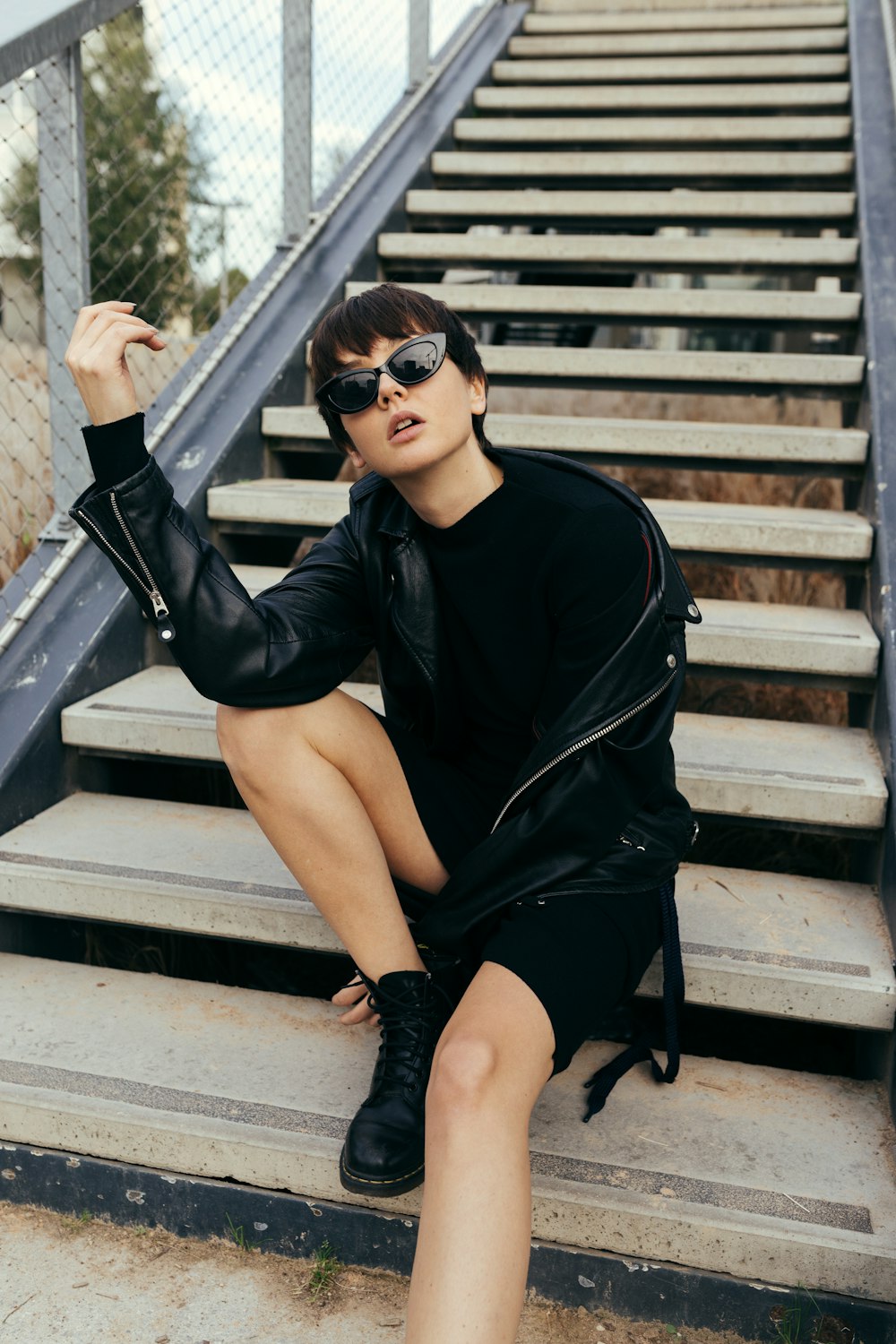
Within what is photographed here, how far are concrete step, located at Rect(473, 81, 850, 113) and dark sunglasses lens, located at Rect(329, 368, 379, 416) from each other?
3.65 metres

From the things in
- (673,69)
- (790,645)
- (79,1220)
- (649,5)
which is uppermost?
(649,5)

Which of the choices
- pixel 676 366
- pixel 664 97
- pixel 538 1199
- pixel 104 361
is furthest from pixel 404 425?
pixel 664 97

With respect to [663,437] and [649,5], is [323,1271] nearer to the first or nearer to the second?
[663,437]

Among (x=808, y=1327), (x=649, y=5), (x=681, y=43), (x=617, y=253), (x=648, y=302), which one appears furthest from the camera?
(x=649, y=5)

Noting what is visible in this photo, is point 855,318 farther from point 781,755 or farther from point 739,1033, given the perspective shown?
point 739,1033

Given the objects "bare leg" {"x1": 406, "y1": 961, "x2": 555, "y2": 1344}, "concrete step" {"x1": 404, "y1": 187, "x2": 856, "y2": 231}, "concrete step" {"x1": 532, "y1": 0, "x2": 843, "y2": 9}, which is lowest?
"bare leg" {"x1": 406, "y1": 961, "x2": 555, "y2": 1344}

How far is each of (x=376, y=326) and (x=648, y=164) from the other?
10.1ft

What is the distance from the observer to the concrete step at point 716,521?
2.70m

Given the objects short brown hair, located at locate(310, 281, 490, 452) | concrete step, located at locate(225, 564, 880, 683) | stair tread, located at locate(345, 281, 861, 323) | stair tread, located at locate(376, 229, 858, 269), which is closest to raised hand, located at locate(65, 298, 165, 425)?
short brown hair, located at locate(310, 281, 490, 452)

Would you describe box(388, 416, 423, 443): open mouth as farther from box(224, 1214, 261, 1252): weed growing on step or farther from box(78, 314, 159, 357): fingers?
box(224, 1214, 261, 1252): weed growing on step

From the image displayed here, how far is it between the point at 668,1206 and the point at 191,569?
3.66ft

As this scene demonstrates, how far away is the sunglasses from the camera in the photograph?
1681mm

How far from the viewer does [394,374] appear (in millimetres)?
1682

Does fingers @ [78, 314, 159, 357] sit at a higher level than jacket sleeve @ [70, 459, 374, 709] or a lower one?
higher
